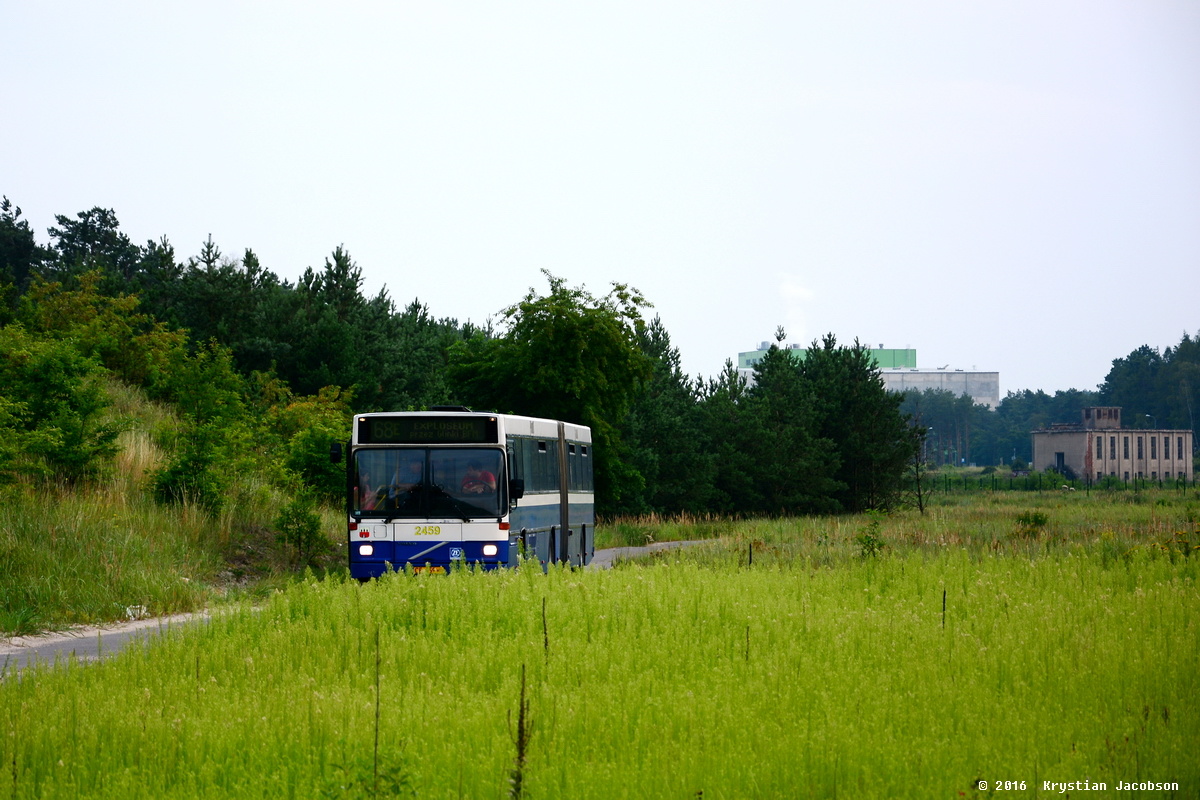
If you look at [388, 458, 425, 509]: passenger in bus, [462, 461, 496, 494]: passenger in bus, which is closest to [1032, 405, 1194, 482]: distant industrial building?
[462, 461, 496, 494]: passenger in bus

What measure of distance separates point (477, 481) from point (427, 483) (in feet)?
2.40

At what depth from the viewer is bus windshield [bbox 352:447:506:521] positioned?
18.0 meters

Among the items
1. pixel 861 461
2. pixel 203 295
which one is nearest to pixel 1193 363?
pixel 861 461

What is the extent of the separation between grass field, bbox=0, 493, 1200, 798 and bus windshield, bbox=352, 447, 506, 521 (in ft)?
12.8

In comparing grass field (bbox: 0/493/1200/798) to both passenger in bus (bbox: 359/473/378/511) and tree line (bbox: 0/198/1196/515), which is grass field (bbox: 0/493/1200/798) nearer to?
passenger in bus (bbox: 359/473/378/511)

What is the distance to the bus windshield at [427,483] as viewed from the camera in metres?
18.0


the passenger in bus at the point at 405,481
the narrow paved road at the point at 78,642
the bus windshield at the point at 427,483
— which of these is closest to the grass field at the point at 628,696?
the narrow paved road at the point at 78,642

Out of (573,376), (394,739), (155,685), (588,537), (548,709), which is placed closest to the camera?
(394,739)

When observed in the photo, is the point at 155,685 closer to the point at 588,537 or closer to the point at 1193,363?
the point at 588,537

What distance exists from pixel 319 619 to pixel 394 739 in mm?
4239

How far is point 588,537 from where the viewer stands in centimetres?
2708

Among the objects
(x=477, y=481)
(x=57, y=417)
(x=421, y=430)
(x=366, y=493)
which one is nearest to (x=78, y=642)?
(x=366, y=493)

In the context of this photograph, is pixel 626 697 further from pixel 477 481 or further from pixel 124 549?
pixel 124 549

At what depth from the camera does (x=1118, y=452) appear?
121 meters
